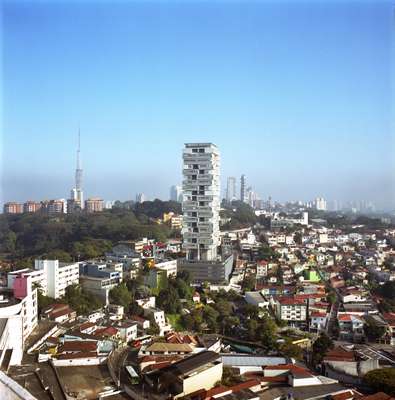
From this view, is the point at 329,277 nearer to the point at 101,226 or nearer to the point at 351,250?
the point at 351,250

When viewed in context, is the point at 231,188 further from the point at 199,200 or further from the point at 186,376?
the point at 186,376

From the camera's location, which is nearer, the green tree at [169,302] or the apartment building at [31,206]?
the green tree at [169,302]

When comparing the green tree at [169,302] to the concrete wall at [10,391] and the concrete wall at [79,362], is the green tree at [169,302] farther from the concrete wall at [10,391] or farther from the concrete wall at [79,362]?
the concrete wall at [10,391]

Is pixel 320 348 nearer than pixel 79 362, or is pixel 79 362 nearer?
pixel 79 362

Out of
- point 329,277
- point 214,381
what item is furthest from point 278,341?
point 329,277

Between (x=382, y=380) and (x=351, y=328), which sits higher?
(x=382, y=380)

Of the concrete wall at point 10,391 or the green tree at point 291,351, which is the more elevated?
the concrete wall at point 10,391

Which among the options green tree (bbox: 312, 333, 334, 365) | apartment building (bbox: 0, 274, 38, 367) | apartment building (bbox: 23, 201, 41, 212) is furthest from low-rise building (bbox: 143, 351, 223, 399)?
apartment building (bbox: 23, 201, 41, 212)

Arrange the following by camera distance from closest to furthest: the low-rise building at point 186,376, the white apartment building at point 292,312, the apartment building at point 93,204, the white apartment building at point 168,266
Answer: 1. the low-rise building at point 186,376
2. the white apartment building at point 292,312
3. the white apartment building at point 168,266
4. the apartment building at point 93,204

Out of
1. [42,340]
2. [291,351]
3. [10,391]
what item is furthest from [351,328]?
[10,391]

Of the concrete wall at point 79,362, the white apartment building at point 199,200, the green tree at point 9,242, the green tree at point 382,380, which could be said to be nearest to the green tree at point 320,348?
the green tree at point 382,380
